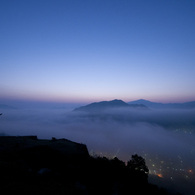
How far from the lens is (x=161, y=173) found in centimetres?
13625

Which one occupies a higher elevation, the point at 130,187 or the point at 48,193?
the point at 48,193

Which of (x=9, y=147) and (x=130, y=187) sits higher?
(x=9, y=147)

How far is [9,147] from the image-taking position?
18266 mm

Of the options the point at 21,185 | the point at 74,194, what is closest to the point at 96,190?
the point at 74,194

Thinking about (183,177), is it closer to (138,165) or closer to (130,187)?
(138,165)

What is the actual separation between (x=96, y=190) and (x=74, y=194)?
3.15m


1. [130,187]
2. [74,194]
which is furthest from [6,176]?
[130,187]

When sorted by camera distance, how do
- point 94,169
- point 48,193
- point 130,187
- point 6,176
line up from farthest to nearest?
point 94,169 < point 130,187 < point 6,176 < point 48,193

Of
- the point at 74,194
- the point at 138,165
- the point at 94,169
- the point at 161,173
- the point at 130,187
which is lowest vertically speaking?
the point at 161,173

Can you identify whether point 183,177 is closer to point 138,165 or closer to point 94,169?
point 138,165

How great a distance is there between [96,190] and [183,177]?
163 m

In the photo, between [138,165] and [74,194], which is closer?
[74,194]

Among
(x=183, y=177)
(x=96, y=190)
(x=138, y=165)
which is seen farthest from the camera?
(x=183, y=177)

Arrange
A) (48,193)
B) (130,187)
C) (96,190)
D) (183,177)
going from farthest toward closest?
(183,177), (130,187), (96,190), (48,193)
